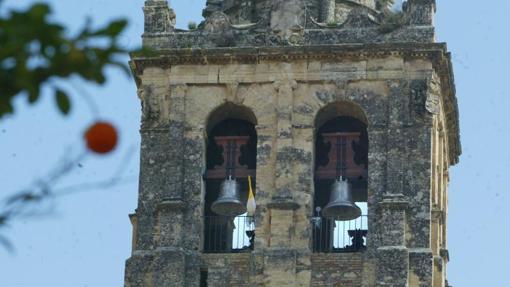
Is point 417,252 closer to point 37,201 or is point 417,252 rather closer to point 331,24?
point 331,24

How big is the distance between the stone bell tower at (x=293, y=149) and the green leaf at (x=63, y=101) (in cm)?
1769

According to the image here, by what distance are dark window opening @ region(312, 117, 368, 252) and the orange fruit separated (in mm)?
18167

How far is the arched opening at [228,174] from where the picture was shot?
840 inches

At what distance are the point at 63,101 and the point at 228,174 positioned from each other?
1889cm

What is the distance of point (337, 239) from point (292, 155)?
1.42 meters

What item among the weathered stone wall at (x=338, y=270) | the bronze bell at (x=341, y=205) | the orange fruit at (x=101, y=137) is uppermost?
the bronze bell at (x=341, y=205)

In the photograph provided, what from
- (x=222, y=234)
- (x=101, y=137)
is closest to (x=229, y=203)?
(x=222, y=234)

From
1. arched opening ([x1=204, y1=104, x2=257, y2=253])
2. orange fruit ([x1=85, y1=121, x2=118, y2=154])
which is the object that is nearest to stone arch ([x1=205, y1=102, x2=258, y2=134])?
arched opening ([x1=204, y1=104, x2=257, y2=253])

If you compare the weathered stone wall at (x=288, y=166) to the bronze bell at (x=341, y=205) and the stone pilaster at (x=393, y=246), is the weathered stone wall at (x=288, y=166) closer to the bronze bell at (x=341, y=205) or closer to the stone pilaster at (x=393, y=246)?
the stone pilaster at (x=393, y=246)

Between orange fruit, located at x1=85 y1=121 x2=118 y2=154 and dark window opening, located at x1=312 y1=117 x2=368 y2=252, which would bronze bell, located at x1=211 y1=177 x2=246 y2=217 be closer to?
dark window opening, located at x1=312 y1=117 x2=368 y2=252

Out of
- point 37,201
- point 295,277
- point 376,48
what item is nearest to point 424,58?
point 376,48

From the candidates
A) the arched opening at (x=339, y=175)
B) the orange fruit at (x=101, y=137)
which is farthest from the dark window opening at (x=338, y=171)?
the orange fruit at (x=101, y=137)

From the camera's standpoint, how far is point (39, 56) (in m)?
2.95

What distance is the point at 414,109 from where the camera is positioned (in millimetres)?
21734
